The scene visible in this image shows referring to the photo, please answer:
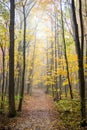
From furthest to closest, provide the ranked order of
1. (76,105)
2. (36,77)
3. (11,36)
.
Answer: (36,77) < (76,105) < (11,36)

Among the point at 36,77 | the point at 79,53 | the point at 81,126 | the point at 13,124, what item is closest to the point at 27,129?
the point at 13,124

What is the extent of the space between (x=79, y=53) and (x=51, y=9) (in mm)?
11151

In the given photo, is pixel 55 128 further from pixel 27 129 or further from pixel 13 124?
pixel 13 124

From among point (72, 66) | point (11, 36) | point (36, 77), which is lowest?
point (36, 77)

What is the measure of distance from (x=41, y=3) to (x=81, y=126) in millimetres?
10687

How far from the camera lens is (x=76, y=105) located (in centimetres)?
1196

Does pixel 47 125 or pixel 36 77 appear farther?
pixel 36 77

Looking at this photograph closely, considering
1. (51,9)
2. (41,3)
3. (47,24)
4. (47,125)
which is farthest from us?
(47,24)

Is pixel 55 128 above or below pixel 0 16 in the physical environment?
below

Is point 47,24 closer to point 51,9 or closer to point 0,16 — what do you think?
point 51,9

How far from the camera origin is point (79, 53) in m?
8.21

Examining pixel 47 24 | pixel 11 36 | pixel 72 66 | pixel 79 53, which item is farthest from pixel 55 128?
pixel 47 24

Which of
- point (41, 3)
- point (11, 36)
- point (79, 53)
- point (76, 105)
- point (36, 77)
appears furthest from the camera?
point (36, 77)

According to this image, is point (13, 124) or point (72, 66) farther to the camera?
point (72, 66)
